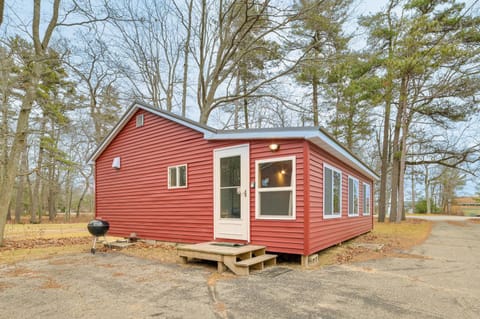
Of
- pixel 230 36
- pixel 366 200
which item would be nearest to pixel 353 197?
pixel 366 200

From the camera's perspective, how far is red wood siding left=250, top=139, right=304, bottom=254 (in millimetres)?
5520

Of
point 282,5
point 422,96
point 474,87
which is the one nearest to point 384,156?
point 422,96

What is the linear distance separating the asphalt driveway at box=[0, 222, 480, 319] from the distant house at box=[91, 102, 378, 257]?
41.6 inches

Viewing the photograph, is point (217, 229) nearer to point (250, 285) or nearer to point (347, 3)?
point (250, 285)

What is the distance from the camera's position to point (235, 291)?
412cm

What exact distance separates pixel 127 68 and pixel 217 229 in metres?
11.5

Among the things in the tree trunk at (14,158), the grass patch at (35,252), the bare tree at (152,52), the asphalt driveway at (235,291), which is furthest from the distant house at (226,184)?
the bare tree at (152,52)

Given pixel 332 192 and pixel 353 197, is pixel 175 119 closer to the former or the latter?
pixel 332 192

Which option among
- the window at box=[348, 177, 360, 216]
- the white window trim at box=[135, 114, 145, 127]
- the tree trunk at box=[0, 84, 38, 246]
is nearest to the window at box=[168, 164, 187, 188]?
the white window trim at box=[135, 114, 145, 127]

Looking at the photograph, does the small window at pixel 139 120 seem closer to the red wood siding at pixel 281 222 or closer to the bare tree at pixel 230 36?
the red wood siding at pixel 281 222

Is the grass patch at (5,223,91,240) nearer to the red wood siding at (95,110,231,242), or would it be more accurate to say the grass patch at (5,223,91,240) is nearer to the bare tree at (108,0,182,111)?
the red wood siding at (95,110,231,242)

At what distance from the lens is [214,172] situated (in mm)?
6875

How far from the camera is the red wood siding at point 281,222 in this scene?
5520mm

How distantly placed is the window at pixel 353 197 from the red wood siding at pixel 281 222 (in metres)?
4.05
